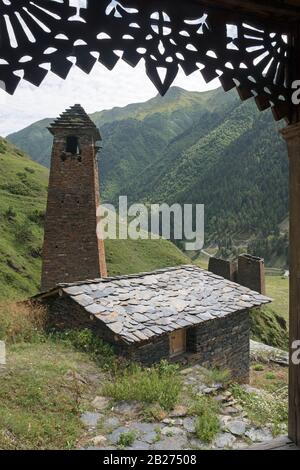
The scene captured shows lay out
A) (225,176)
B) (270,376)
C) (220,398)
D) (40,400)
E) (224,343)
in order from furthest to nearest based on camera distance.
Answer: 1. (225,176)
2. (270,376)
3. (224,343)
4. (220,398)
5. (40,400)

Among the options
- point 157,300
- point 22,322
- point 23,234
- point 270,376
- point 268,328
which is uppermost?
point 23,234

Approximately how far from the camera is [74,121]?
1736cm

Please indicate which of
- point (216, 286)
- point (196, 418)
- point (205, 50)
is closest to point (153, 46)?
point (205, 50)

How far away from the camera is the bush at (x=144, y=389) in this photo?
23.1 feet

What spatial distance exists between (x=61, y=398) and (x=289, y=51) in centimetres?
590

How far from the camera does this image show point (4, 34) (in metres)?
2.39

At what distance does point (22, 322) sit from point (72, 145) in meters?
9.17

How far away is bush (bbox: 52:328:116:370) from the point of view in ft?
29.5

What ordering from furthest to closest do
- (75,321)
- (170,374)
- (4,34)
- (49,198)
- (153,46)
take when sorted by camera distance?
(49,198)
(75,321)
(170,374)
(153,46)
(4,34)

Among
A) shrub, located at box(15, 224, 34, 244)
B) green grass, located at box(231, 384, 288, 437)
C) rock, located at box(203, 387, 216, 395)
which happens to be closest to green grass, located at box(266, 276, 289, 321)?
shrub, located at box(15, 224, 34, 244)

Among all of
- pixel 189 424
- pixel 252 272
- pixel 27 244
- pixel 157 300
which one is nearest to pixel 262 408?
pixel 189 424

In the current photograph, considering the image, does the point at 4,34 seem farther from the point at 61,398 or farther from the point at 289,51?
the point at 61,398

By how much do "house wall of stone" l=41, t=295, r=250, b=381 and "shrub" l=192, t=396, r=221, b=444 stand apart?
2.48 metres

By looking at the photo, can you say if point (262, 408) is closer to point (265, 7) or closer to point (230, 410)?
point (230, 410)
